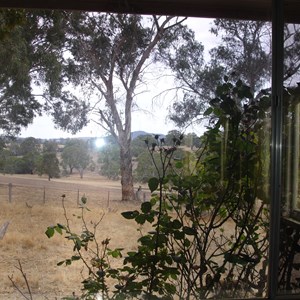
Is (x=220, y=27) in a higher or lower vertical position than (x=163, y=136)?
higher

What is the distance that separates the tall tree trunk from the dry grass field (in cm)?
4

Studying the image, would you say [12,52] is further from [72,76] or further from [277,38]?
[277,38]

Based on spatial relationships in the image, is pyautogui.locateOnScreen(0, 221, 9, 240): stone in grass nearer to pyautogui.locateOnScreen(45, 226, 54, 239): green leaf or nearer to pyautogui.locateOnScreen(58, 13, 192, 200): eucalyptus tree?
pyautogui.locateOnScreen(45, 226, 54, 239): green leaf

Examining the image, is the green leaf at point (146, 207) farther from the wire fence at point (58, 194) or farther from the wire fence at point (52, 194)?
the wire fence at point (52, 194)

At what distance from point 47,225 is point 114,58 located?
1044 mm

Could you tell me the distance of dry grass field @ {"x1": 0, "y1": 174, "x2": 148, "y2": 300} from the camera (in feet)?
7.36

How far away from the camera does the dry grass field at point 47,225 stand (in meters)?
2.24

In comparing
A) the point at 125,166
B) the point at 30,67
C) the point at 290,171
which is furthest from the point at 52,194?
the point at 290,171

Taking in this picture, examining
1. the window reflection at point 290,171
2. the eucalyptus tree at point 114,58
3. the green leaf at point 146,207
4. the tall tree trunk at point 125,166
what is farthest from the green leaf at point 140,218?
the window reflection at point 290,171

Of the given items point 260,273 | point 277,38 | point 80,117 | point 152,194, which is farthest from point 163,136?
point 260,273

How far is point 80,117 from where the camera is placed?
2.33 m

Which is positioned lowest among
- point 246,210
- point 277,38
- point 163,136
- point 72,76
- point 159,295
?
point 159,295

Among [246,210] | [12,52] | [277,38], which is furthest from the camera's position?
[246,210]

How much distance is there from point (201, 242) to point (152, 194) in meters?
0.46
